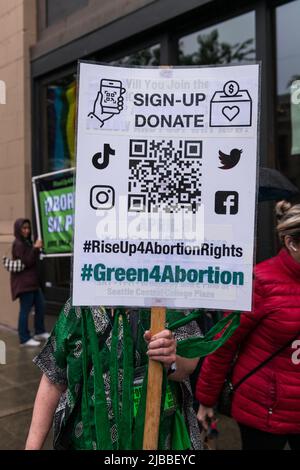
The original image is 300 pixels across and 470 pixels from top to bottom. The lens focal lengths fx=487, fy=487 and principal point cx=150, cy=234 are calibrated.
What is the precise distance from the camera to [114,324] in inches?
67.8

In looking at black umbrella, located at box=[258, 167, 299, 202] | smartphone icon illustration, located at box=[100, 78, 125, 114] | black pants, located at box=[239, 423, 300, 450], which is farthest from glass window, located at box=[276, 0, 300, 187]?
smartphone icon illustration, located at box=[100, 78, 125, 114]

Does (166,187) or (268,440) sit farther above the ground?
(166,187)

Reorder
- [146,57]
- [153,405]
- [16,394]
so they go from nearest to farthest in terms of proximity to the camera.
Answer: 1. [153,405]
2. [16,394]
3. [146,57]

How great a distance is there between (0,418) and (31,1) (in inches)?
238

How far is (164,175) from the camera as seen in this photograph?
1718 mm

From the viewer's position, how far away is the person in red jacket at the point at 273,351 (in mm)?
2182

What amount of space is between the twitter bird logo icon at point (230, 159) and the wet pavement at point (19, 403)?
268 cm

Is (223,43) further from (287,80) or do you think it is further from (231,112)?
(231,112)

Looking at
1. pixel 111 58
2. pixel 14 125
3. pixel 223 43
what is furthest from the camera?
pixel 14 125

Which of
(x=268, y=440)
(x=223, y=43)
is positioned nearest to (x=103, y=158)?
(x=268, y=440)

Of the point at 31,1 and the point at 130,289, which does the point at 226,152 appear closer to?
the point at 130,289

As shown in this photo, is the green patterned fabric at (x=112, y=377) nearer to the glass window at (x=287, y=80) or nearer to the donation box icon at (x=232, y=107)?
the donation box icon at (x=232, y=107)

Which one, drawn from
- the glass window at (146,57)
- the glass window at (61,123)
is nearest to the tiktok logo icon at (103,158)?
the glass window at (146,57)

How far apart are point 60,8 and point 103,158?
6.30 meters
